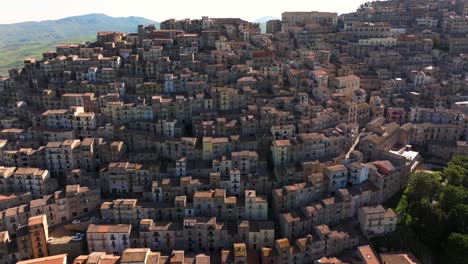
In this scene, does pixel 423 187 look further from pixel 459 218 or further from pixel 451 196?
pixel 459 218

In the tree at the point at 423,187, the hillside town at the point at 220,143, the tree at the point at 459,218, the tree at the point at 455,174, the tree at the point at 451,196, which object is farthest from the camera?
the tree at the point at 455,174

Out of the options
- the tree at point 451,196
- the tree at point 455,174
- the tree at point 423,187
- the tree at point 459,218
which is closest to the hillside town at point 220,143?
the tree at point 423,187

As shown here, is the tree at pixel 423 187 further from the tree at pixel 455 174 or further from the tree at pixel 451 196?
the tree at pixel 455 174

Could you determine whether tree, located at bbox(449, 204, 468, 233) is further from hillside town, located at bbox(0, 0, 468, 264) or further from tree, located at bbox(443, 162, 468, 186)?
hillside town, located at bbox(0, 0, 468, 264)

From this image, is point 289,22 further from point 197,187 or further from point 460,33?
point 197,187

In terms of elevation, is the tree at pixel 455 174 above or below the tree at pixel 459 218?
above

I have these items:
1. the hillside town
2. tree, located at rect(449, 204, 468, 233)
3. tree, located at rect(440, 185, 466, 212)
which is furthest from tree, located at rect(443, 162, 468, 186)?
the hillside town

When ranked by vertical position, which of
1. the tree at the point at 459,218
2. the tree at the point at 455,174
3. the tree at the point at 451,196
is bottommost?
the tree at the point at 459,218

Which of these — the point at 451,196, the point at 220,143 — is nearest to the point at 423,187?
the point at 451,196

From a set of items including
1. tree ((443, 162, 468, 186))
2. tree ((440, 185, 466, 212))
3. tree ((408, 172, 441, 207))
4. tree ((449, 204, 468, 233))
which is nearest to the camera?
tree ((449, 204, 468, 233))
